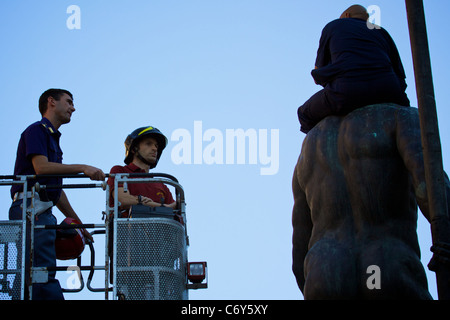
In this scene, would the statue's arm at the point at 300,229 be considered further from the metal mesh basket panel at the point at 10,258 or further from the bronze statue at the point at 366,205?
the metal mesh basket panel at the point at 10,258

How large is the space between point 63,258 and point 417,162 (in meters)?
4.29

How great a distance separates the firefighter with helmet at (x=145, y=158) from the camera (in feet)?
36.4

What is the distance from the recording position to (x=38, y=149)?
1031cm

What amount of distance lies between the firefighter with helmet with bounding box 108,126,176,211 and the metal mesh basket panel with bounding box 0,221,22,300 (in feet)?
5.27

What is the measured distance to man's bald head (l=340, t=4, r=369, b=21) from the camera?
31.7ft

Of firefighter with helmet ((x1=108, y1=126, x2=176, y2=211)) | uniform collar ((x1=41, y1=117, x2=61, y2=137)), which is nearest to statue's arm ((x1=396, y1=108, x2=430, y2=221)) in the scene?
firefighter with helmet ((x1=108, y1=126, x2=176, y2=211))

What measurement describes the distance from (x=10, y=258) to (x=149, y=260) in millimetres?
1395

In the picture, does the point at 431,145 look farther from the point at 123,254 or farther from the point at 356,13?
the point at 123,254

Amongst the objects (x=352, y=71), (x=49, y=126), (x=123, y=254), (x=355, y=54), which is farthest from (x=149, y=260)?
(x=355, y=54)

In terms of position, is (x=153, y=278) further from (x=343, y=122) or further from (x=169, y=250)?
(x=343, y=122)

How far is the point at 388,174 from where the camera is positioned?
8.44m

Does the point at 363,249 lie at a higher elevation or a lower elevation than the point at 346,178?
lower

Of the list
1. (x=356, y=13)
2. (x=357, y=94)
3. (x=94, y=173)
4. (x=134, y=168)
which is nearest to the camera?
(x=357, y=94)
